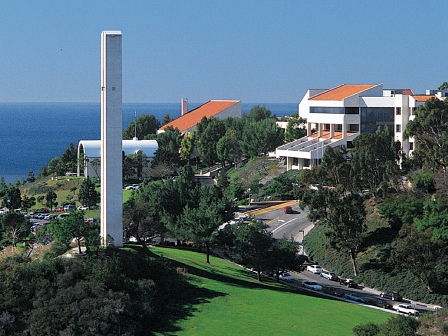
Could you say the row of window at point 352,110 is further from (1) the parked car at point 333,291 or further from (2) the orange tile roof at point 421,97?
(1) the parked car at point 333,291

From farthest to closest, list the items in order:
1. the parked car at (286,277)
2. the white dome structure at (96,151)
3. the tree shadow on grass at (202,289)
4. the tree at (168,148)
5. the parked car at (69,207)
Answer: the tree at (168,148)
the white dome structure at (96,151)
the parked car at (69,207)
the parked car at (286,277)
the tree shadow on grass at (202,289)

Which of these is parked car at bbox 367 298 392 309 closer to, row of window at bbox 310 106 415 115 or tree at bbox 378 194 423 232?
tree at bbox 378 194 423 232

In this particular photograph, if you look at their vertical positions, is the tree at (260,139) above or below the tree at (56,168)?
above

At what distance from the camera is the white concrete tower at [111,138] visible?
39312 mm

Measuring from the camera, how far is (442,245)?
146 feet

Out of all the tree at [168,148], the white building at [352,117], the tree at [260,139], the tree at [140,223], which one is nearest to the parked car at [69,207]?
the tree at [168,148]

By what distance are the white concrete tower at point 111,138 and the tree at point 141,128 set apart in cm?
5497

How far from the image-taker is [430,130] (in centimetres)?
5447

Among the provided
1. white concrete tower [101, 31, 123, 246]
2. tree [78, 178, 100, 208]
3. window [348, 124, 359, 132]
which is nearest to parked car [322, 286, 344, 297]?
white concrete tower [101, 31, 123, 246]

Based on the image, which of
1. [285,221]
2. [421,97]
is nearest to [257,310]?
[285,221]

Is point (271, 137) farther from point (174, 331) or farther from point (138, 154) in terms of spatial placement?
point (174, 331)

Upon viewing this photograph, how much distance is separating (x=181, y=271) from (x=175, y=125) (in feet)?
189

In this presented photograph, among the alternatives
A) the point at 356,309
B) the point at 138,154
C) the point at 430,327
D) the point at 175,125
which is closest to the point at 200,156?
the point at 138,154

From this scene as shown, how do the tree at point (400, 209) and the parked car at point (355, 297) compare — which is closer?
the parked car at point (355, 297)
